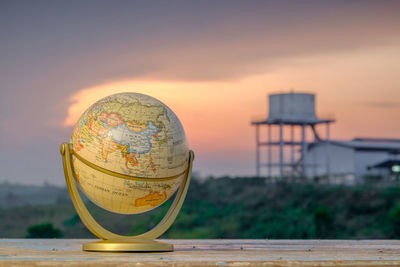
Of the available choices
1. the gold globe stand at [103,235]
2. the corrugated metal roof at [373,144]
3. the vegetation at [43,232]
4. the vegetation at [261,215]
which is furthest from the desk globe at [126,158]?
the corrugated metal roof at [373,144]

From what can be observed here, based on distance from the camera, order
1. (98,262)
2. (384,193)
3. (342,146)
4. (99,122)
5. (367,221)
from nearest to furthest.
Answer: (98,262), (99,122), (367,221), (384,193), (342,146)

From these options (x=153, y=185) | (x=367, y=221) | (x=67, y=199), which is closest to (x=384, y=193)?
(x=367, y=221)

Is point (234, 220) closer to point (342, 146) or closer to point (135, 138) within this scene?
point (342, 146)

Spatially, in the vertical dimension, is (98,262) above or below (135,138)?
below

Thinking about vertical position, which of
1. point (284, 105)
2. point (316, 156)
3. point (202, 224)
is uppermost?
point (284, 105)

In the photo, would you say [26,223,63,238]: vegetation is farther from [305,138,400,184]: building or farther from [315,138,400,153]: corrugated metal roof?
[315,138,400,153]: corrugated metal roof

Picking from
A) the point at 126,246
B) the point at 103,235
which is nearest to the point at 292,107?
the point at 103,235
